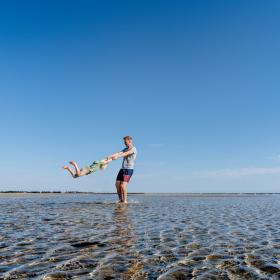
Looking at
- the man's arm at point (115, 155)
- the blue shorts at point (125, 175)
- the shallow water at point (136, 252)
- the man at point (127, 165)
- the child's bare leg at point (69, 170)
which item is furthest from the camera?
the blue shorts at point (125, 175)

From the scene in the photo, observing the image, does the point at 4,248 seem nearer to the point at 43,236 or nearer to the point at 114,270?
the point at 43,236

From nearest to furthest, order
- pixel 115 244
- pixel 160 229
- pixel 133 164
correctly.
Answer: pixel 115 244 → pixel 160 229 → pixel 133 164

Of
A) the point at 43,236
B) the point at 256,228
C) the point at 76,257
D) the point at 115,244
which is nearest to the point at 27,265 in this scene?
the point at 76,257

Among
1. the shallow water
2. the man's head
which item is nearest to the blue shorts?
the man's head

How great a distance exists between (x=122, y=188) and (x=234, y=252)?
12.2 metres

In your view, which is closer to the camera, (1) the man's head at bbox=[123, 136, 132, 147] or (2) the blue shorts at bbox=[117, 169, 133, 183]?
(1) the man's head at bbox=[123, 136, 132, 147]

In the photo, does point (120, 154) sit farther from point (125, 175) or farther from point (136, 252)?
point (136, 252)

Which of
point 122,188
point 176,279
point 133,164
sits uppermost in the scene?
point 133,164

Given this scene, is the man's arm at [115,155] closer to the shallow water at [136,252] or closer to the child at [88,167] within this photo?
the child at [88,167]

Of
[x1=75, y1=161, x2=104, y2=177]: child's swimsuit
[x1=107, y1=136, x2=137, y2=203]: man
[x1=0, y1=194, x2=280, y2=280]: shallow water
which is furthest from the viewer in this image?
[x1=107, y1=136, x2=137, y2=203]: man

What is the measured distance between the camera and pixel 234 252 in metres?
5.59

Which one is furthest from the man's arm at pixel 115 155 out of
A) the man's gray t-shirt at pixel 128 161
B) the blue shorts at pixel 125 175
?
the blue shorts at pixel 125 175

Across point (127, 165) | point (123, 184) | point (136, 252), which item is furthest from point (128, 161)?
point (136, 252)

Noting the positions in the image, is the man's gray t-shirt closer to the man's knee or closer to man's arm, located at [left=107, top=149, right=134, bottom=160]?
man's arm, located at [left=107, top=149, right=134, bottom=160]
